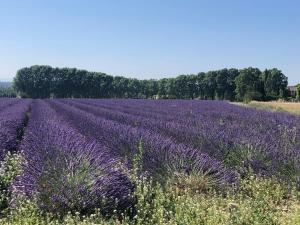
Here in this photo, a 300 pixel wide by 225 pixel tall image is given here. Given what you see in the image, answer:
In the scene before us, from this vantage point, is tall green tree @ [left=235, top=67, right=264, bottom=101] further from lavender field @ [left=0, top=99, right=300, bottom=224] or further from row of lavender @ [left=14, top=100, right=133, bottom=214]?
row of lavender @ [left=14, top=100, right=133, bottom=214]

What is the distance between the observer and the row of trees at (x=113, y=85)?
100062 millimetres

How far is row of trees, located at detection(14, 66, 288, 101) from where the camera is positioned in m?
100

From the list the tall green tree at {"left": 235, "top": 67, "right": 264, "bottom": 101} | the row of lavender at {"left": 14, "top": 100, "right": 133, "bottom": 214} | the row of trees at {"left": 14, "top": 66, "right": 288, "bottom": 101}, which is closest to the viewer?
the row of lavender at {"left": 14, "top": 100, "right": 133, "bottom": 214}

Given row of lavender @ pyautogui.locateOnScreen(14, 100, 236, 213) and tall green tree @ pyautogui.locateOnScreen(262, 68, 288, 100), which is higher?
tall green tree @ pyautogui.locateOnScreen(262, 68, 288, 100)

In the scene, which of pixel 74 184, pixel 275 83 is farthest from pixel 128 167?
pixel 275 83

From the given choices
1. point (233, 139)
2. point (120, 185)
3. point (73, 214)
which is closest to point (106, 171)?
point (120, 185)

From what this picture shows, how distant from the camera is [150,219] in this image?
4887mm

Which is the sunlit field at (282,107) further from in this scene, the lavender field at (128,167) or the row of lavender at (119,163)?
the lavender field at (128,167)

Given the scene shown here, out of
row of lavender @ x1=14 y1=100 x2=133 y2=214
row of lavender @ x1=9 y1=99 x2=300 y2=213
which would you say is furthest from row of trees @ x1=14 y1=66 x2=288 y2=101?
row of lavender @ x1=14 y1=100 x2=133 y2=214

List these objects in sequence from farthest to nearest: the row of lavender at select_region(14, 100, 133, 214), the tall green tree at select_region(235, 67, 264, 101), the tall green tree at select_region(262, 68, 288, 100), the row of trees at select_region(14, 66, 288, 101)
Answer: the row of trees at select_region(14, 66, 288, 101) < the tall green tree at select_region(262, 68, 288, 100) < the tall green tree at select_region(235, 67, 264, 101) < the row of lavender at select_region(14, 100, 133, 214)

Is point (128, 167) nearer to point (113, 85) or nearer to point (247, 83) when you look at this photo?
point (247, 83)

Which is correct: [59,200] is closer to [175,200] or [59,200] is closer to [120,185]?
[120,185]

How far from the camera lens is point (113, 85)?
10681 cm

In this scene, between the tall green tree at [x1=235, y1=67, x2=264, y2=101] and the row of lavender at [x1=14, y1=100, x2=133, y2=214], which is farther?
the tall green tree at [x1=235, y1=67, x2=264, y2=101]
